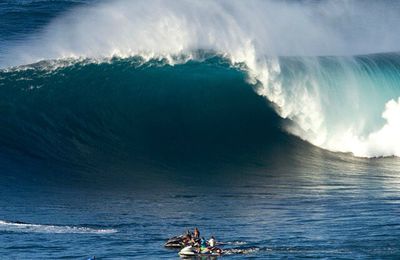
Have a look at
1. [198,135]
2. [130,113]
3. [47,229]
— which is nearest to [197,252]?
[47,229]

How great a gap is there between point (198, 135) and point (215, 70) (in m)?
3.29

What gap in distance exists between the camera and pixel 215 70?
35875 millimetres

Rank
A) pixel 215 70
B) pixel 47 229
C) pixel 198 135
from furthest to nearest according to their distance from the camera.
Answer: pixel 215 70, pixel 198 135, pixel 47 229

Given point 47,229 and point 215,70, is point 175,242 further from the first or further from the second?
point 215,70

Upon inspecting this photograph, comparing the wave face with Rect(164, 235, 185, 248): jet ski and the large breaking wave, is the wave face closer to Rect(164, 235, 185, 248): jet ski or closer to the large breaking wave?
the large breaking wave

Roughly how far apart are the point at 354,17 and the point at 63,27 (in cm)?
1345

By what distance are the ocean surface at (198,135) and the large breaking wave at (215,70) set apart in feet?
0.19

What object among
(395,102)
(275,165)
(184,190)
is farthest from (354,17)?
(184,190)

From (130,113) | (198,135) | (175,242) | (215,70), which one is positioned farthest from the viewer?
(215,70)

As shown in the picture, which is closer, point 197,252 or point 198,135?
point 197,252

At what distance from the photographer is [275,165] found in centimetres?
3184

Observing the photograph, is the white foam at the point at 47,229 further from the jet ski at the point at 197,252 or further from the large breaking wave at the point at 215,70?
the large breaking wave at the point at 215,70

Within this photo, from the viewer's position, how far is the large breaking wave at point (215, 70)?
1347 inches

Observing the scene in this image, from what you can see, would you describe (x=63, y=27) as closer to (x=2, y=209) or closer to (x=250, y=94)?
(x=250, y=94)
